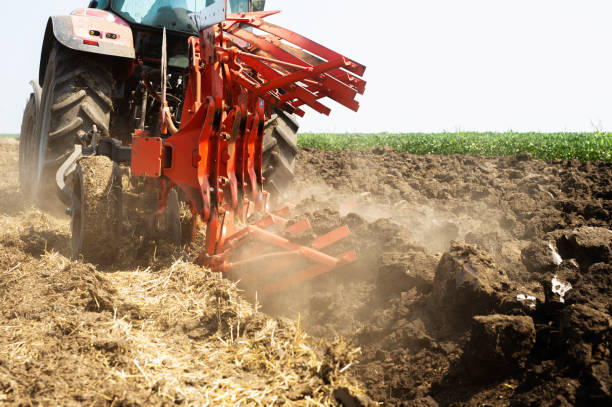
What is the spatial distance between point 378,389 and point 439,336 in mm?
453

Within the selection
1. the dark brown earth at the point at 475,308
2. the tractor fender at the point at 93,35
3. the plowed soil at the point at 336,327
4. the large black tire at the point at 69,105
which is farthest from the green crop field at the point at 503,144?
the large black tire at the point at 69,105

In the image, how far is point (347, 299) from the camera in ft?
10.5

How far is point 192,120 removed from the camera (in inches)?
140

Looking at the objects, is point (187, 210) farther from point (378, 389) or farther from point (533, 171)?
point (533, 171)

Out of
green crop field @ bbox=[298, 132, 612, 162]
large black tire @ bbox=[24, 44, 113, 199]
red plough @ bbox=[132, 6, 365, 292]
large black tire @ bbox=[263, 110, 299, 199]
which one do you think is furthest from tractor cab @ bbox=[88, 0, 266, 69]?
green crop field @ bbox=[298, 132, 612, 162]

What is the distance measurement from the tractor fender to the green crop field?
10035mm

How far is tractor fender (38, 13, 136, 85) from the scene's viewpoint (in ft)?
14.4

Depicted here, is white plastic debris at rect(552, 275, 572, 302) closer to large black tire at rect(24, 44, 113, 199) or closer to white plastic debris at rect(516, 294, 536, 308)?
white plastic debris at rect(516, 294, 536, 308)

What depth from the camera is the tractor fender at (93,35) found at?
438 cm

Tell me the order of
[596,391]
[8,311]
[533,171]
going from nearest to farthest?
[596,391] → [8,311] → [533,171]

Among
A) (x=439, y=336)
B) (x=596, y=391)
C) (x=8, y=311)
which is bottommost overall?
(x=8, y=311)

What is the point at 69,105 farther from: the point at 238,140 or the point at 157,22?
the point at 238,140

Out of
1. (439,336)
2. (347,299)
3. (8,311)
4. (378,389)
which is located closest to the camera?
(378,389)

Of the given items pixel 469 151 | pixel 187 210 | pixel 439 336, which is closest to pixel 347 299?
pixel 439 336
